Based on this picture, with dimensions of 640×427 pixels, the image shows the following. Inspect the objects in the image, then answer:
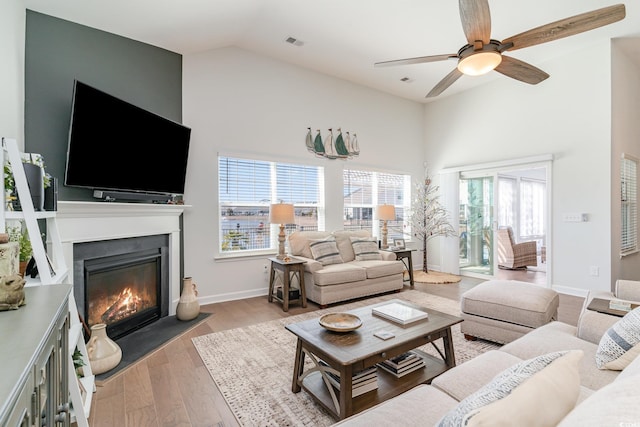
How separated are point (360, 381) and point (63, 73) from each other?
3.70m

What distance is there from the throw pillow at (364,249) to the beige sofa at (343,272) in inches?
2.2

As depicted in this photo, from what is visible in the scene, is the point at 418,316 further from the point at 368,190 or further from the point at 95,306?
the point at 368,190

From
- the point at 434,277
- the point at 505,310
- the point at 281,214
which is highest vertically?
the point at 281,214

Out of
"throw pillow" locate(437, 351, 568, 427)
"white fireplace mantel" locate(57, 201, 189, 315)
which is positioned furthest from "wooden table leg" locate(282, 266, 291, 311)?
"throw pillow" locate(437, 351, 568, 427)

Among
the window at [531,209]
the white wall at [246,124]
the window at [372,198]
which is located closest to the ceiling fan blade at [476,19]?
the white wall at [246,124]

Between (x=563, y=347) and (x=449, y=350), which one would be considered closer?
(x=563, y=347)

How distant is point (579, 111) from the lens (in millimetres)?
4438

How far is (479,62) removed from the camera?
7.89ft

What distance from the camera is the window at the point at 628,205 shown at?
455 centimetres

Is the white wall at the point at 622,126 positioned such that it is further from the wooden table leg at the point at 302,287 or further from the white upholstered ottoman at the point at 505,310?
the wooden table leg at the point at 302,287

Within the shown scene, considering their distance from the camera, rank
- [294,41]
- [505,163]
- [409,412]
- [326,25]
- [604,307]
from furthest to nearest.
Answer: [505,163] → [294,41] → [326,25] → [604,307] → [409,412]

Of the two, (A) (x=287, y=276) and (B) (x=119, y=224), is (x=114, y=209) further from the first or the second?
(A) (x=287, y=276)

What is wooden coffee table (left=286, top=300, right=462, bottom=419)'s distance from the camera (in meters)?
1.71

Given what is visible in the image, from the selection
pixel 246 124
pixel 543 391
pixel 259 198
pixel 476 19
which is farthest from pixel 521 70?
pixel 259 198
